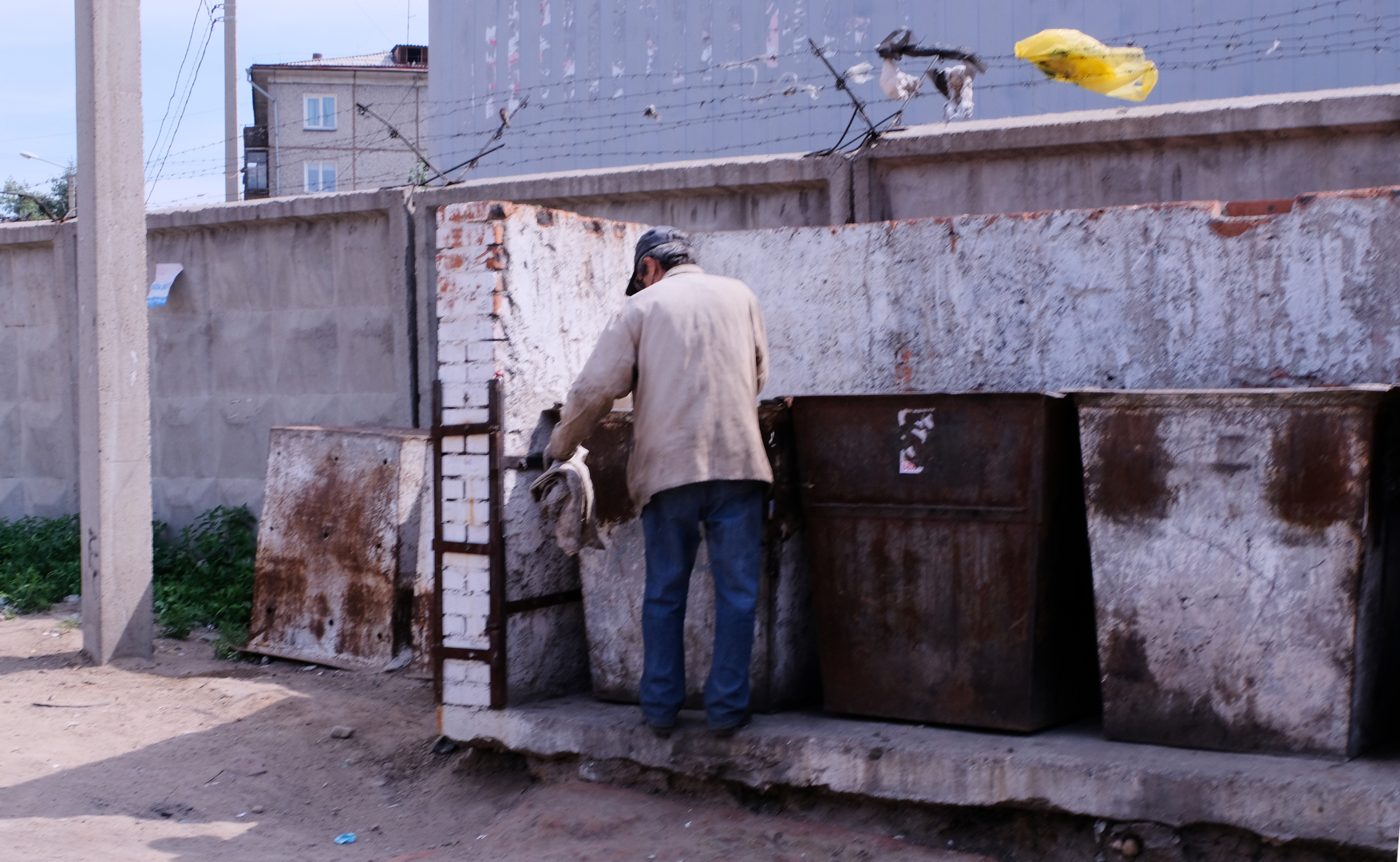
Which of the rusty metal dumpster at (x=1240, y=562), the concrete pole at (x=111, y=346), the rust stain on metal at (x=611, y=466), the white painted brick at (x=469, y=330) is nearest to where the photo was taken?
the rusty metal dumpster at (x=1240, y=562)

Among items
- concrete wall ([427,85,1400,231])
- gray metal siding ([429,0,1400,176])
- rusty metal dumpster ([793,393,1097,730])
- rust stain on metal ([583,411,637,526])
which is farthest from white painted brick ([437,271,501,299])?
gray metal siding ([429,0,1400,176])

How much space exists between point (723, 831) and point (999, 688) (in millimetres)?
939

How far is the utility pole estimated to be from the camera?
1429cm

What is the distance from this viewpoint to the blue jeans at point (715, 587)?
3.82 m

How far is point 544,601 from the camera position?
4504 millimetres

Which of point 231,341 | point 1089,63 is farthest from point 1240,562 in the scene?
point 231,341

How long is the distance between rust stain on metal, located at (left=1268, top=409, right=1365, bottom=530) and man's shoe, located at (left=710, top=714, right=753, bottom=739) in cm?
166

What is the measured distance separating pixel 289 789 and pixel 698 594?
176cm

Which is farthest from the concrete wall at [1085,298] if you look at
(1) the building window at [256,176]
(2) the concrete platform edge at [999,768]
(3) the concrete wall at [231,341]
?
(1) the building window at [256,176]

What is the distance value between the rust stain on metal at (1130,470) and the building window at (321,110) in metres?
36.7

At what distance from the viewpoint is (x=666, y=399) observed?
385 cm

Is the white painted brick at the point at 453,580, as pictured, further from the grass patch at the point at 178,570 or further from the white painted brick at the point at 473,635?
the grass patch at the point at 178,570

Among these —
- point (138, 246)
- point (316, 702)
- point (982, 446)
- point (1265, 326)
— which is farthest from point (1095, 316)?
point (138, 246)

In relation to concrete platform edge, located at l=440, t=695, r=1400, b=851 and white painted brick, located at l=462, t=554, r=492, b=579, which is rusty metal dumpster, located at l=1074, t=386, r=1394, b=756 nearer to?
concrete platform edge, located at l=440, t=695, r=1400, b=851
